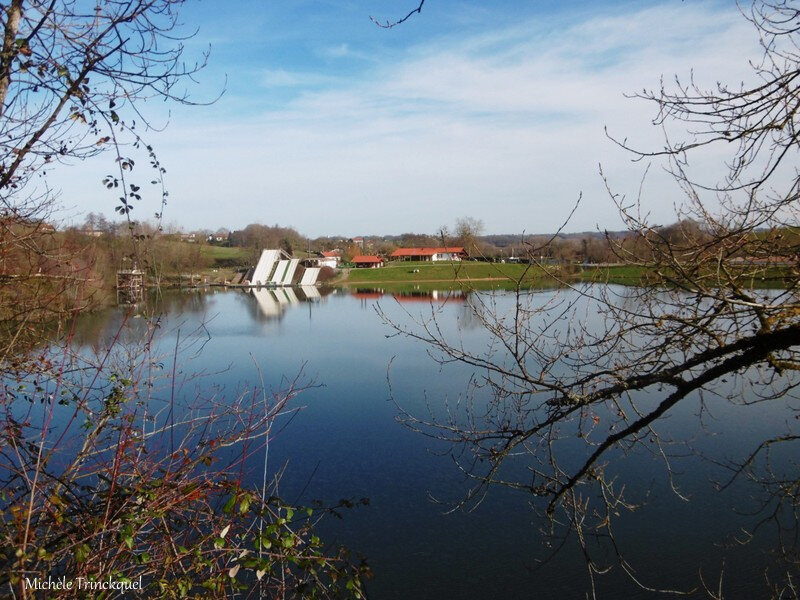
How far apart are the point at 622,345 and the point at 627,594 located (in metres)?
3.81

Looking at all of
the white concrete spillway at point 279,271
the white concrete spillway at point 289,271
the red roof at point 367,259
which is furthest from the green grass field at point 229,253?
the red roof at point 367,259

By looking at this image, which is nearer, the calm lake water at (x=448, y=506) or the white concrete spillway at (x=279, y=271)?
the calm lake water at (x=448, y=506)

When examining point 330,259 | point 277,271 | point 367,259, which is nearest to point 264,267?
point 277,271

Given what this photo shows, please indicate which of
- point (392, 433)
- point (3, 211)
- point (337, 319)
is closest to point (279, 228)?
point (337, 319)

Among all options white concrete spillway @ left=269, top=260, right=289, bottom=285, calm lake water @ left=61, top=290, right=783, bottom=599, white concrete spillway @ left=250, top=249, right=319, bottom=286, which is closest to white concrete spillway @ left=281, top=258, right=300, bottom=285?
white concrete spillway @ left=250, top=249, right=319, bottom=286

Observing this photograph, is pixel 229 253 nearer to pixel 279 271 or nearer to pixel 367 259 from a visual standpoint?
pixel 279 271

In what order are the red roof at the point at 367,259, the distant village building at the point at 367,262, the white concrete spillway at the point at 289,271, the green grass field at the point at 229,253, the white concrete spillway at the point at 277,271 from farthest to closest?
the red roof at the point at 367,259 < the distant village building at the point at 367,262 < the green grass field at the point at 229,253 < the white concrete spillway at the point at 289,271 < the white concrete spillway at the point at 277,271

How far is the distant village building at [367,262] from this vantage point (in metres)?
56.3

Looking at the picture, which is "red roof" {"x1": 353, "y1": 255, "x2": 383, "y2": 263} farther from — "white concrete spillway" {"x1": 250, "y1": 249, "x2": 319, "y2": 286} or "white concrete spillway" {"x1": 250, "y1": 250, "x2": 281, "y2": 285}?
"white concrete spillway" {"x1": 250, "y1": 250, "x2": 281, "y2": 285}

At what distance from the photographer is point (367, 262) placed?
58438 mm

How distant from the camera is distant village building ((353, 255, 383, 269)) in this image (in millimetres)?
56281

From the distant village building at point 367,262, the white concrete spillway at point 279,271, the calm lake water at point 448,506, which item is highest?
the distant village building at point 367,262

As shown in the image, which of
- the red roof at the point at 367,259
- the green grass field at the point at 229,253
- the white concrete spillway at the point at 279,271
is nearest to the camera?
the white concrete spillway at the point at 279,271

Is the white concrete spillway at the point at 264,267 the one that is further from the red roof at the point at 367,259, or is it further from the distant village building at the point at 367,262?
the red roof at the point at 367,259
